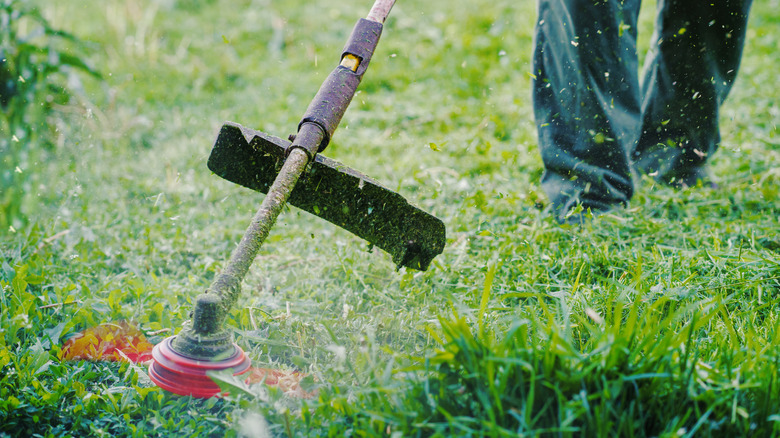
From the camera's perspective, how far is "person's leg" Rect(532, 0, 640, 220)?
2.54 metres

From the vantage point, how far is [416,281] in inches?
85.6

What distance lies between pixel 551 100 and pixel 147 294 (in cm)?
183

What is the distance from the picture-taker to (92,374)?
5.39ft

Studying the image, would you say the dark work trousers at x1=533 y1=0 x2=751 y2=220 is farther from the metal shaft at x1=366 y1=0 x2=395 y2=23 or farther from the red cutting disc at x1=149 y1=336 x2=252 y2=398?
the red cutting disc at x1=149 y1=336 x2=252 y2=398

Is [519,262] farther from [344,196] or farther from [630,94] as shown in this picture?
[630,94]

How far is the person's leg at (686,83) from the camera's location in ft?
9.07

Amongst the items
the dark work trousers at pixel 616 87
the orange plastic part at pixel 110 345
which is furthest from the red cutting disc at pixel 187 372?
the dark work trousers at pixel 616 87

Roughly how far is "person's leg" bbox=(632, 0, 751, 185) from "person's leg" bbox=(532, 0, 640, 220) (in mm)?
289

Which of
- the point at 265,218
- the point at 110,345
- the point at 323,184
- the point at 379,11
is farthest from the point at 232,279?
the point at 379,11

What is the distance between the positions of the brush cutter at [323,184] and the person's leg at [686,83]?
150 centimetres

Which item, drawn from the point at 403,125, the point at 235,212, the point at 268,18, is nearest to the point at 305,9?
the point at 268,18

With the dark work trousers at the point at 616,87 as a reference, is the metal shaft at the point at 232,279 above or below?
below

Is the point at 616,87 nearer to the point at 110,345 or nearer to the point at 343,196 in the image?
the point at 343,196

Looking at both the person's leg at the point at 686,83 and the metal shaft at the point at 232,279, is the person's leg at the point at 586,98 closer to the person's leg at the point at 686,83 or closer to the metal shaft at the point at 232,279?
the person's leg at the point at 686,83
